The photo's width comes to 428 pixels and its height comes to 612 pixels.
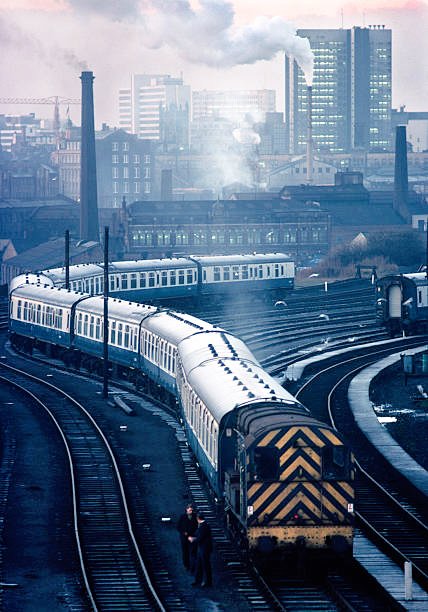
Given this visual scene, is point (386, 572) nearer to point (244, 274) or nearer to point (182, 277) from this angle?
point (182, 277)

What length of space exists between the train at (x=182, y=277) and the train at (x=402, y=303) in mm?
15520

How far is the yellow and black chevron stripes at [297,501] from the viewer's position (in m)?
19.3

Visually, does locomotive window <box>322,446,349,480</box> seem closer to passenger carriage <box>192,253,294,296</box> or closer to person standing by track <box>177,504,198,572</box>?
person standing by track <box>177,504,198,572</box>

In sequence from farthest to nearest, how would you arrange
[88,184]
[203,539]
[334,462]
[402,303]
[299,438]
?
[88,184], [402,303], [203,539], [334,462], [299,438]

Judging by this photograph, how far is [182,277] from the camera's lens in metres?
74.7

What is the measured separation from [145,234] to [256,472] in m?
112

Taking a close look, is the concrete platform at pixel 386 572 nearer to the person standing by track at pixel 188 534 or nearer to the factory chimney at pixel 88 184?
the person standing by track at pixel 188 534

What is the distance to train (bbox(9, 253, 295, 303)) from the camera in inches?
2766

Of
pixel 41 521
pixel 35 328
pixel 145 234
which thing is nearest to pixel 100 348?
pixel 35 328

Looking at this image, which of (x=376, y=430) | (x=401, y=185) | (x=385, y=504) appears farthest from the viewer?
(x=401, y=185)

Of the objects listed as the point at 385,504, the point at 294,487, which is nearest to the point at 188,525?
the point at 294,487

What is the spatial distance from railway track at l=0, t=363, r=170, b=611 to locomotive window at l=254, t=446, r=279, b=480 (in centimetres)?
239

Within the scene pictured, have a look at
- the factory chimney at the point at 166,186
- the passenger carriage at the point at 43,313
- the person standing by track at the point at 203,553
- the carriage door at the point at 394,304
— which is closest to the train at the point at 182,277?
the passenger carriage at the point at 43,313

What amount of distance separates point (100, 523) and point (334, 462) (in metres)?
6.86
